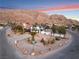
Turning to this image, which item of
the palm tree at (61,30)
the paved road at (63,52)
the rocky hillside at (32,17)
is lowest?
the paved road at (63,52)

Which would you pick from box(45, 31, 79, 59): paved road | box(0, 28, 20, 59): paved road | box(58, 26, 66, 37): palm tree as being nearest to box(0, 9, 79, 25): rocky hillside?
box(58, 26, 66, 37): palm tree

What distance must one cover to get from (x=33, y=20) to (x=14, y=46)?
94 cm

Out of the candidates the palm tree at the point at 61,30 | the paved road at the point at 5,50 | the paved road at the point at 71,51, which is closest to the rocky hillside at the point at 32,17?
the palm tree at the point at 61,30

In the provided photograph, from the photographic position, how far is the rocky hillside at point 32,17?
7723 mm

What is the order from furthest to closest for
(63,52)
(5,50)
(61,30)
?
(5,50), (61,30), (63,52)

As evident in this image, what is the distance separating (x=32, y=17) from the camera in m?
7.72

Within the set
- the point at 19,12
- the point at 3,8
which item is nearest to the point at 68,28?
the point at 19,12

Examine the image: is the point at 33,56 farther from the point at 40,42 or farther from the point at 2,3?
the point at 2,3

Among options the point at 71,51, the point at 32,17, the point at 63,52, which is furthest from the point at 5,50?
the point at 71,51

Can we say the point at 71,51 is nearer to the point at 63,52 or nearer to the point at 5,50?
the point at 63,52

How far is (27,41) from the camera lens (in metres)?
7.70

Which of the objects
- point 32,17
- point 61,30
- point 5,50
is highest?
point 32,17

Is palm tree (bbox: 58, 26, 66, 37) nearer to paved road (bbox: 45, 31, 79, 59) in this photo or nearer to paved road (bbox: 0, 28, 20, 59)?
paved road (bbox: 45, 31, 79, 59)

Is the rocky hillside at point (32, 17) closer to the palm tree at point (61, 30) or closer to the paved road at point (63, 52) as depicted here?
the palm tree at point (61, 30)
